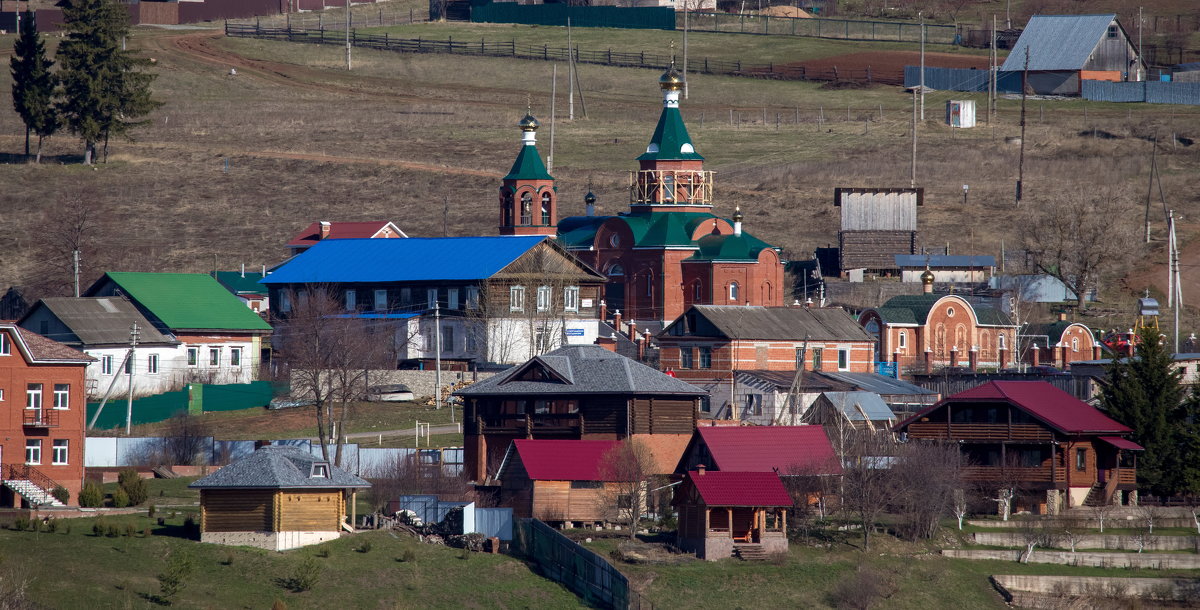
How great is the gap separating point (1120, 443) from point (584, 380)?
16835 mm

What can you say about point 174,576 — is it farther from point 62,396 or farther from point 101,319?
point 101,319

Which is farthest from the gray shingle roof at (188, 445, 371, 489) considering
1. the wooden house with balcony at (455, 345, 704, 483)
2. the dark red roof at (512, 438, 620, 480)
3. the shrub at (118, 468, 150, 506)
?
the wooden house with balcony at (455, 345, 704, 483)

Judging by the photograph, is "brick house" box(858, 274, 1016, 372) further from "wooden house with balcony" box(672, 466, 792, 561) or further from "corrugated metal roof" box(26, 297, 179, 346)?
"corrugated metal roof" box(26, 297, 179, 346)

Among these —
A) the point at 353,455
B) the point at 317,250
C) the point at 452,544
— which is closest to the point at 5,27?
the point at 317,250

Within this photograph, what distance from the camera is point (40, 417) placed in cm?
5131

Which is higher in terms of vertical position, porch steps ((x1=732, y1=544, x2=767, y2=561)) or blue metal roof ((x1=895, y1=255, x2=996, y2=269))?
blue metal roof ((x1=895, y1=255, x2=996, y2=269))

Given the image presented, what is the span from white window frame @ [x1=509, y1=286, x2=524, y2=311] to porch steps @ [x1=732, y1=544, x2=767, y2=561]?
28343 millimetres

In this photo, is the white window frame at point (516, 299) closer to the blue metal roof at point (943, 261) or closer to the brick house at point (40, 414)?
the blue metal roof at point (943, 261)

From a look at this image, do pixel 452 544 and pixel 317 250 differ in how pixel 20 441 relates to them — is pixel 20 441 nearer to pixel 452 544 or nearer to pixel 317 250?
pixel 452 544

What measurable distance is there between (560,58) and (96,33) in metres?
40.2

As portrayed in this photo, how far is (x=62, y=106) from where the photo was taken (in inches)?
4210

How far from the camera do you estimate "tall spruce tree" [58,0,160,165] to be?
105 metres

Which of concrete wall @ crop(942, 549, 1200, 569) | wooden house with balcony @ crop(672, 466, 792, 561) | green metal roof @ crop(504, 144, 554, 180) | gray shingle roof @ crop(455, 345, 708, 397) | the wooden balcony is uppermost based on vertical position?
green metal roof @ crop(504, 144, 554, 180)

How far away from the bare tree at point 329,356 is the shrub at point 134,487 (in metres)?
5.96
